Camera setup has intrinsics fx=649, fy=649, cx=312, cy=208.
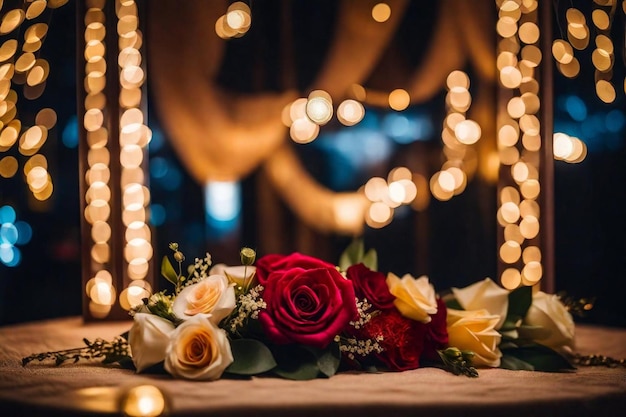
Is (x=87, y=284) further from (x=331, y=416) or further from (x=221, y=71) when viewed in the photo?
(x=331, y=416)

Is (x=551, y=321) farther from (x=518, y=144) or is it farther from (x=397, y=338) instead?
(x=518, y=144)

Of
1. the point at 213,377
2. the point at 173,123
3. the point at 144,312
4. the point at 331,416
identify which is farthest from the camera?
the point at 173,123

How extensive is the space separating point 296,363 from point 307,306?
0.08 m

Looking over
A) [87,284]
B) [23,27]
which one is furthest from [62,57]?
[87,284]

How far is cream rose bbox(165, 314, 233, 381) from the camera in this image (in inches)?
32.3

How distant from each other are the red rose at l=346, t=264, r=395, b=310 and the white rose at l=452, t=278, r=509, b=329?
17 centimetres

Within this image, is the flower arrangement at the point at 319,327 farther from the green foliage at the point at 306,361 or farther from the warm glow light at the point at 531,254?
the warm glow light at the point at 531,254

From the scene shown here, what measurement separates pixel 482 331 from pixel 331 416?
377mm

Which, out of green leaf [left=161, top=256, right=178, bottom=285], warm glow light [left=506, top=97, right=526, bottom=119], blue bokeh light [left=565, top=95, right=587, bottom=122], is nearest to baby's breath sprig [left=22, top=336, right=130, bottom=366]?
green leaf [left=161, top=256, right=178, bottom=285]

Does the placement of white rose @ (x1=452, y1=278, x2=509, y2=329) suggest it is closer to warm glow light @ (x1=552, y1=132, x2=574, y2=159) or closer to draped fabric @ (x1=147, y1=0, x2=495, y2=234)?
warm glow light @ (x1=552, y1=132, x2=574, y2=159)

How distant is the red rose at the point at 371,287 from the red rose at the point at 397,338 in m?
0.02

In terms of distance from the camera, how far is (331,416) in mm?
688

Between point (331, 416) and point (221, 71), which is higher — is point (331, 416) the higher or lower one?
the lower one

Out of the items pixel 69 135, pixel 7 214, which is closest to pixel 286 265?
pixel 69 135
